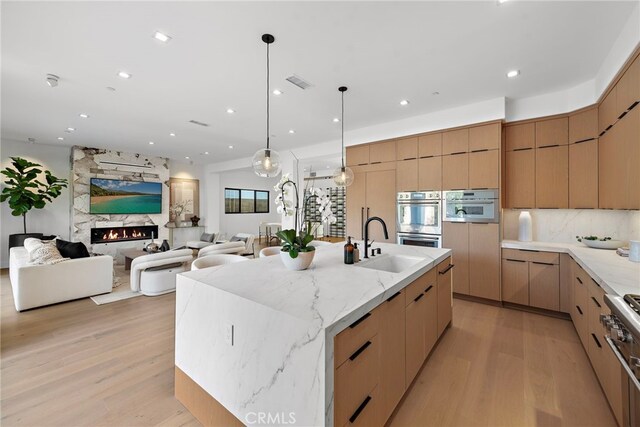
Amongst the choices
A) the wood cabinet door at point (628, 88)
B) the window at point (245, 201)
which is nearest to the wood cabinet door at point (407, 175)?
the wood cabinet door at point (628, 88)

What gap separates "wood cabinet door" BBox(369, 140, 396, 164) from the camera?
15.1 feet

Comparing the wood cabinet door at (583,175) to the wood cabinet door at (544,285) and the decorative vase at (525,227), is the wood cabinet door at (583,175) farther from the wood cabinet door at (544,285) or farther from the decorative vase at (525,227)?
the wood cabinet door at (544,285)

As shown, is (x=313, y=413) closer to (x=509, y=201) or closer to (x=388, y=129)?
(x=509, y=201)

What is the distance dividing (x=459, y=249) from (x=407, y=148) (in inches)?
71.8

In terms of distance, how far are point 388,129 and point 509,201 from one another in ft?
7.22

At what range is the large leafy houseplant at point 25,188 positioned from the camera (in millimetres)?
5414

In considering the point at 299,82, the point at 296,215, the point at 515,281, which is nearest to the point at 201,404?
the point at 296,215

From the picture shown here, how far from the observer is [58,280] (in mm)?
3729

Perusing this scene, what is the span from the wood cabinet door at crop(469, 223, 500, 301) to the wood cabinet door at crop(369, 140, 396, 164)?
172 cm

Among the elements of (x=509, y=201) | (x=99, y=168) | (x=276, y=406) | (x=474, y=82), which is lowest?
(x=276, y=406)

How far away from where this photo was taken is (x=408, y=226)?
4414mm

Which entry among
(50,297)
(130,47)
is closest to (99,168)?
(50,297)

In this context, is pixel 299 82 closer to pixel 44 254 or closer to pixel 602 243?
pixel 602 243

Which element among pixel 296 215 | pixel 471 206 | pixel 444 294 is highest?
pixel 471 206
